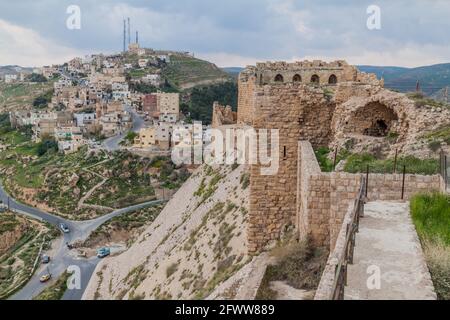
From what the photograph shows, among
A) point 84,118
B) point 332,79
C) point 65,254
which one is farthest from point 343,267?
point 84,118

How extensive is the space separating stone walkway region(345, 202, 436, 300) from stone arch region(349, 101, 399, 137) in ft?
16.9

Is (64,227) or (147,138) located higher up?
(147,138)

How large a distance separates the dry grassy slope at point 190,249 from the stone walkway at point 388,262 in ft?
15.9

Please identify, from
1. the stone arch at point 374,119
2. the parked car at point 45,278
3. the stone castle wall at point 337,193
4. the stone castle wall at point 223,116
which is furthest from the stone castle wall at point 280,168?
the parked car at point 45,278

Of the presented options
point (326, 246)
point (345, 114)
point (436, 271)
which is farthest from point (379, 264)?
point (345, 114)

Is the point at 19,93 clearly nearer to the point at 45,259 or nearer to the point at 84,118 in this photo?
the point at 84,118

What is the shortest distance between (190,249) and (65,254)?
26677 millimetres

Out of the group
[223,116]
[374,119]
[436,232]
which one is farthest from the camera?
[223,116]

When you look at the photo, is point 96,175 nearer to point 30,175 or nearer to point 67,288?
point 30,175

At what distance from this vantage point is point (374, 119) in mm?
12109

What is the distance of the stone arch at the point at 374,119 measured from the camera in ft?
38.5

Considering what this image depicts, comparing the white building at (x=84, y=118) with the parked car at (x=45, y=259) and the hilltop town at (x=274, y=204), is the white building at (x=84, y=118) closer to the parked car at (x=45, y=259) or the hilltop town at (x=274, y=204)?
the hilltop town at (x=274, y=204)

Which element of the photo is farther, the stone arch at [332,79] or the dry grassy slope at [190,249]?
the stone arch at [332,79]
